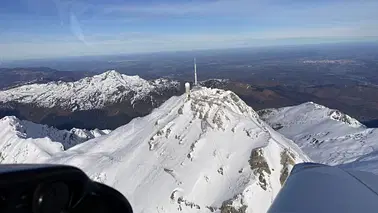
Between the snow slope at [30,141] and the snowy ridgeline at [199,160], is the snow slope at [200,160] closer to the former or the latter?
the snowy ridgeline at [199,160]

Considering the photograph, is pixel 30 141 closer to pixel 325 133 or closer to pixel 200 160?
pixel 200 160

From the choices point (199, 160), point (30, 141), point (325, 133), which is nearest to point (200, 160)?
point (199, 160)

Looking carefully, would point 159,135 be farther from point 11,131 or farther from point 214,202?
point 11,131

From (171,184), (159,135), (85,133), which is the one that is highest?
(159,135)

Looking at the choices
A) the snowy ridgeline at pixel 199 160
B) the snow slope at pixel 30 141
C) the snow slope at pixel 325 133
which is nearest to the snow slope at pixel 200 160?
the snowy ridgeline at pixel 199 160

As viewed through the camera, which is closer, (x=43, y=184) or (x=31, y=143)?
(x=43, y=184)

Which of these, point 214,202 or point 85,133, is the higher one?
point 214,202

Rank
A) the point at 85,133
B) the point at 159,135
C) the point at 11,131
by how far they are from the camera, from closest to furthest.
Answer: the point at 159,135, the point at 11,131, the point at 85,133

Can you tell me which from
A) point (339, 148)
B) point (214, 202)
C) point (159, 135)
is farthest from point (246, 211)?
point (339, 148)
